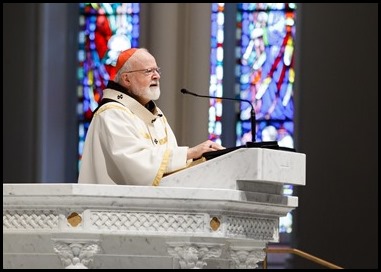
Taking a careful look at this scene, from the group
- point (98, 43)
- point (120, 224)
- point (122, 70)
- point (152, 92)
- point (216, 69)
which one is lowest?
point (120, 224)

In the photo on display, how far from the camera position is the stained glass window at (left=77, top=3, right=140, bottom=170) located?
1525cm

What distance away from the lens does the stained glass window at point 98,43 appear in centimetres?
1525

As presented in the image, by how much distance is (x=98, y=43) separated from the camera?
607 inches

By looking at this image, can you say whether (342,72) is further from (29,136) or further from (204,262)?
(204,262)

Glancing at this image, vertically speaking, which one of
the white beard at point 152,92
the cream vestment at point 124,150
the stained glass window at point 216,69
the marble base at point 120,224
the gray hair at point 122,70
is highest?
the stained glass window at point 216,69

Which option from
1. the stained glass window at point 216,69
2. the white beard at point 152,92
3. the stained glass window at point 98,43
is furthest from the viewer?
the stained glass window at point 98,43

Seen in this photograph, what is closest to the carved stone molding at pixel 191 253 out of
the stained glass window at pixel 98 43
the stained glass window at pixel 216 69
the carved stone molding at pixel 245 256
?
the carved stone molding at pixel 245 256

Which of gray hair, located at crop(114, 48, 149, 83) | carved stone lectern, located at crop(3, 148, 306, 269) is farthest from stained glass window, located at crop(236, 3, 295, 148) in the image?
carved stone lectern, located at crop(3, 148, 306, 269)

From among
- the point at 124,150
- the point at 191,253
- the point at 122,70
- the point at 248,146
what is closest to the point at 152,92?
the point at 122,70

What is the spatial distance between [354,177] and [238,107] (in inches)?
62.2

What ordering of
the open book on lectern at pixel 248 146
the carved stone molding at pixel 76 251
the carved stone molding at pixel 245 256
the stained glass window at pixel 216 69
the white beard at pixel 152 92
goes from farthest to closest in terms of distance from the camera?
the stained glass window at pixel 216 69
the white beard at pixel 152 92
the carved stone molding at pixel 245 256
the open book on lectern at pixel 248 146
the carved stone molding at pixel 76 251

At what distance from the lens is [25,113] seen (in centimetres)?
1478

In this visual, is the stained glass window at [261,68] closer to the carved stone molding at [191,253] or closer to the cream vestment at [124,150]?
the cream vestment at [124,150]

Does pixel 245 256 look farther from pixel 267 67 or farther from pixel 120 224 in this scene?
pixel 267 67
